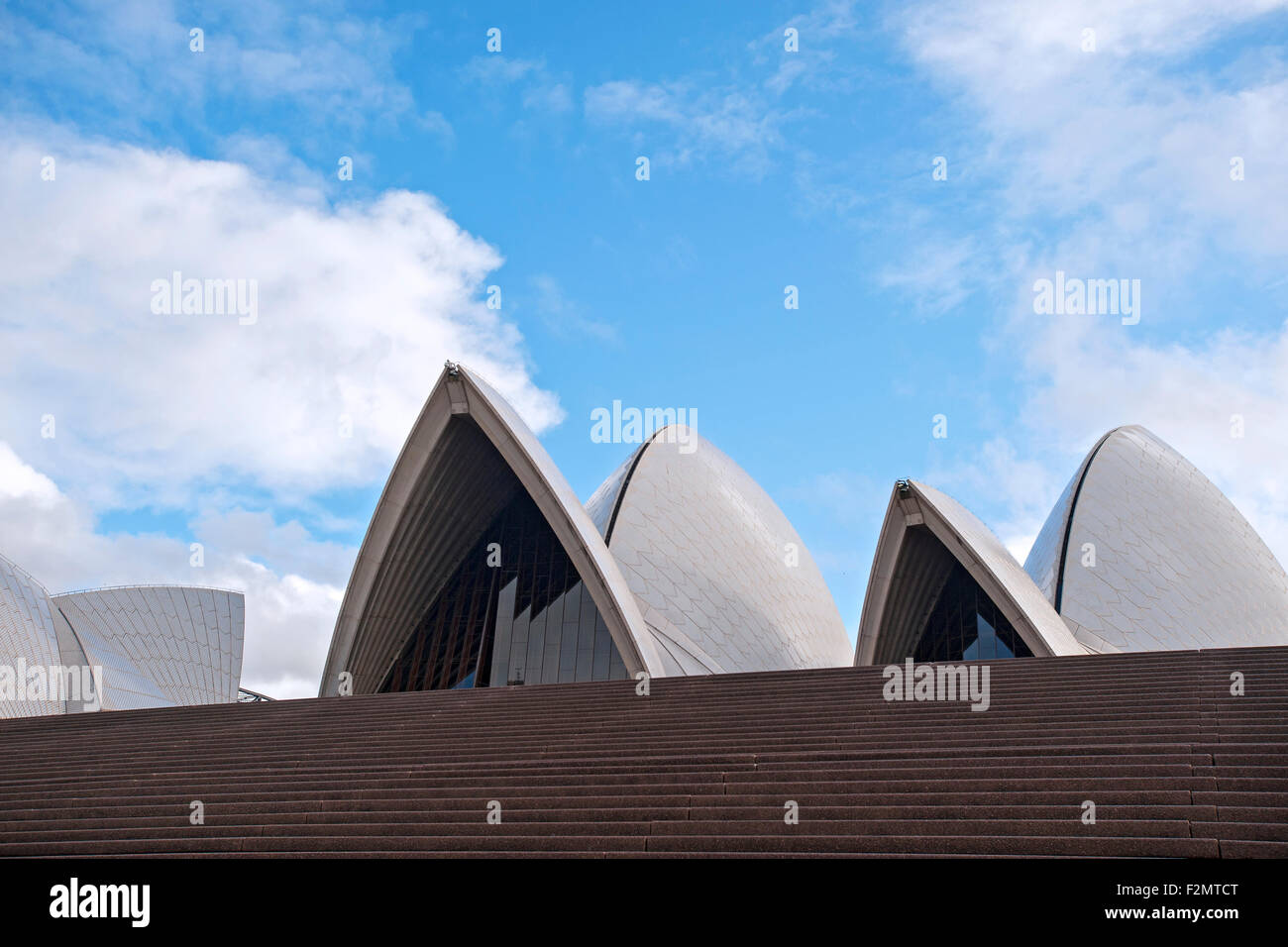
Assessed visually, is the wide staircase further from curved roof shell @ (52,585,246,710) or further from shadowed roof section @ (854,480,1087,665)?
A: curved roof shell @ (52,585,246,710)

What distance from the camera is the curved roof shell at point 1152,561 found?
1750cm

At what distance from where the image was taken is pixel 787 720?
302 inches

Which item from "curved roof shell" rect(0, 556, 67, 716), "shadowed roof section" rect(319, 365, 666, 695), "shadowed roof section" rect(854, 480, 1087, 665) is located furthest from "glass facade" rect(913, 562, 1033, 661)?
"curved roof shell" rect(0, 556, 67, 716)

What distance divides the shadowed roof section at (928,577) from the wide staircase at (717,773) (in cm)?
671

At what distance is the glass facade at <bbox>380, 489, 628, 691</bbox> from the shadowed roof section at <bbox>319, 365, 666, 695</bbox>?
0.83 ft

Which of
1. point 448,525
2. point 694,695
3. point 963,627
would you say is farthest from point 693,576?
point 694,695

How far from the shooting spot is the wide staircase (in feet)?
16.9

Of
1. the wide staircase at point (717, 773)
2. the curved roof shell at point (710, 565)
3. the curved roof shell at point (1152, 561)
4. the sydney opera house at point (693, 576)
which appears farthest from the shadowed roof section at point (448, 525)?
the curved roof shell at point (1152, 561)

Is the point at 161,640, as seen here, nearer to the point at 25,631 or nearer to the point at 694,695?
the point at 25,631

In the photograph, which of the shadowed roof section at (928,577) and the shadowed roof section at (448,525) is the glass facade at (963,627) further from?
the shadowed roof section at (448,525)

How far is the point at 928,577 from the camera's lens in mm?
17188
